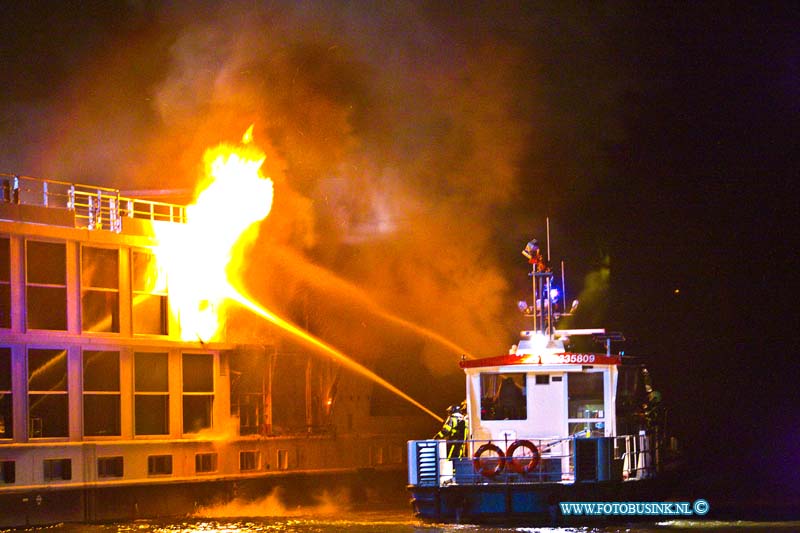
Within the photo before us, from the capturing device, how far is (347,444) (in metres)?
38.1

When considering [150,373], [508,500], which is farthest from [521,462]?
[150,373]

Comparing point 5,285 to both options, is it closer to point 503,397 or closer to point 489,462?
point 503,397

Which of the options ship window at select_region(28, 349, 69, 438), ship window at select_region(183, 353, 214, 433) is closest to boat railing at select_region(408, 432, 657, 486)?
ship window at select_region(28, 349, 69, 438)

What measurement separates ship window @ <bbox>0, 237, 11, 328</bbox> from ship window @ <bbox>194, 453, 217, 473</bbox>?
6.64 meters

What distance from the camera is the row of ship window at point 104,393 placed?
94.8 feet

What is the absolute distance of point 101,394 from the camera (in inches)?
1198

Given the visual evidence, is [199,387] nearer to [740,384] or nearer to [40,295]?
[40,295]

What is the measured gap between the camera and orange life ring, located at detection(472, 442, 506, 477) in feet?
78.6

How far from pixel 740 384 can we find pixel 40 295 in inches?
1357

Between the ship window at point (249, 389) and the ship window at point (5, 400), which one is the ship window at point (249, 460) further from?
the ship window at point (5, 400)

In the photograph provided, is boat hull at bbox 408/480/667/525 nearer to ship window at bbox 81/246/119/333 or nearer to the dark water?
the dark water

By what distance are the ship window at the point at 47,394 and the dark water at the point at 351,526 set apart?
2.57 metres

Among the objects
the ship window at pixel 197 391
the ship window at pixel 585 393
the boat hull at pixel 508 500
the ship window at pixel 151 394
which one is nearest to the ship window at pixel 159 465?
the ship window at pixel 151 394

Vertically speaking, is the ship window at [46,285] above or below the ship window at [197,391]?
above
